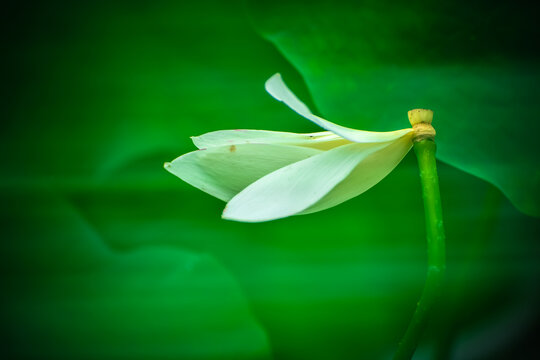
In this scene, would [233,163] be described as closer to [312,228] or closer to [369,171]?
[369,171]

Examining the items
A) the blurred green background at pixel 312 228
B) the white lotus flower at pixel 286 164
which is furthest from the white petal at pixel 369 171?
the blurred green background at pixel 312 228

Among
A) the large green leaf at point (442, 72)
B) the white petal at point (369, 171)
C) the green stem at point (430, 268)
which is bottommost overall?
the green stem at point (430, 268)

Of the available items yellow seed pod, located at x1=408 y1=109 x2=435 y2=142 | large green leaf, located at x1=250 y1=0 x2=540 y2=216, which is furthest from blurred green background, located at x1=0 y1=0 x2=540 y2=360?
yellow seed pod, located at x1=408 y1=109 x2=435 y2=142

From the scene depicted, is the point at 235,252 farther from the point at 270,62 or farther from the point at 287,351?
the point at 270,62

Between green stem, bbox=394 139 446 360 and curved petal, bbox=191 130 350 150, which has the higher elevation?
curved petal, bbox=191 130 350 150

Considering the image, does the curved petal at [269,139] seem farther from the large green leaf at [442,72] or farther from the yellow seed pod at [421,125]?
the large green leaf at [442,72]

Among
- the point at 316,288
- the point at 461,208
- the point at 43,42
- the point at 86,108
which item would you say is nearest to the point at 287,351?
the point at 316,288

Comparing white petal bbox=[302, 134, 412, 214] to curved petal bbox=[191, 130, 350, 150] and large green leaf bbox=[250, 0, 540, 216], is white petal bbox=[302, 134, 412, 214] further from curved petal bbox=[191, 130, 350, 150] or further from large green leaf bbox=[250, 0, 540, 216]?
large green leaf bbox=[250, 0, 540, 216]

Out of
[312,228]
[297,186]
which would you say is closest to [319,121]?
[297,186]
